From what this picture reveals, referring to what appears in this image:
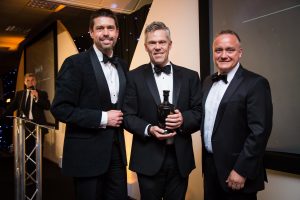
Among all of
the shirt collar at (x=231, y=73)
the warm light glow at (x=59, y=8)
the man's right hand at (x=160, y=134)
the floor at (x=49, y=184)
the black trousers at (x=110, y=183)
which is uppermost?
the warm light glow at (x=59, y=8)

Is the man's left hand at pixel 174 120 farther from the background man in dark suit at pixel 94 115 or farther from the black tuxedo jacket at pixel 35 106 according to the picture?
the black tuxedo jacket at pixel 35 106

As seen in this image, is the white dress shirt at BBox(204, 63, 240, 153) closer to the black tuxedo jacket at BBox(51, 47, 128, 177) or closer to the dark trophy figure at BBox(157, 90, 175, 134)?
the dark trophy figure at BBox(157, 90, 175, 134)

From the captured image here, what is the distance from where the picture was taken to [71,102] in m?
1.98

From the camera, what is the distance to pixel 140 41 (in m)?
4.07

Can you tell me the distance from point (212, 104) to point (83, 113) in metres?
0.83

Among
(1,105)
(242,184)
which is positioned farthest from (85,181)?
(1,105)

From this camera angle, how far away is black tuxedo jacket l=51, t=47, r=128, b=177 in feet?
6.42

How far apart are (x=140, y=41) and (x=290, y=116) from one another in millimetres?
2342

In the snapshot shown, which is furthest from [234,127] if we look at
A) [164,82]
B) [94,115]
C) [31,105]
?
[31,105]

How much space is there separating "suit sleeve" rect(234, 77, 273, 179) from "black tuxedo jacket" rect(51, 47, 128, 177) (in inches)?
33.9

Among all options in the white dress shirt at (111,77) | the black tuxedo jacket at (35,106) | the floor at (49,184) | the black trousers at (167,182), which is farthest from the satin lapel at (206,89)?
the black tuxedo jacket at (35,106)

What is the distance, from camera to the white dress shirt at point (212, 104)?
77.1 inches

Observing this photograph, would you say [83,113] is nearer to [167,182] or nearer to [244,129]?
[167,182]

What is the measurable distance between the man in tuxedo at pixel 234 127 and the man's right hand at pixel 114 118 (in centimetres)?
56
